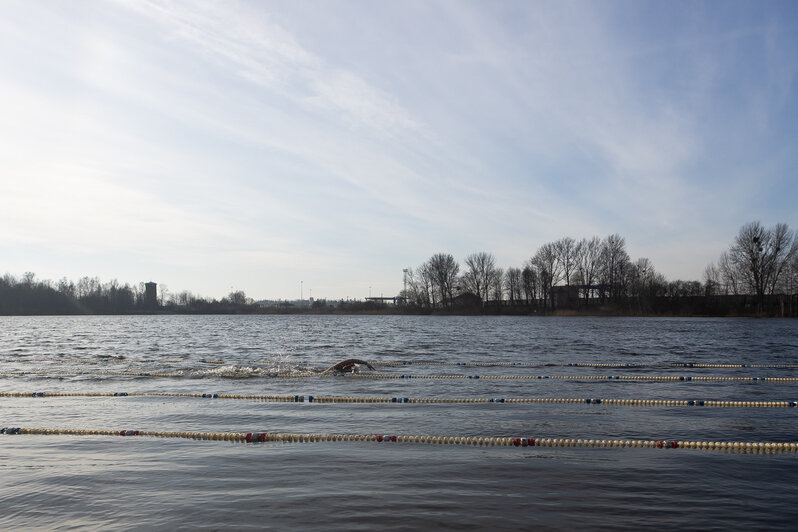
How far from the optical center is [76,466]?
8.48 meters

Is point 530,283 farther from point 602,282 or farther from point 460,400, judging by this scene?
point 460,400

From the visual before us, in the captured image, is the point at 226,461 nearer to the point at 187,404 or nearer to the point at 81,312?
the point at 187,404

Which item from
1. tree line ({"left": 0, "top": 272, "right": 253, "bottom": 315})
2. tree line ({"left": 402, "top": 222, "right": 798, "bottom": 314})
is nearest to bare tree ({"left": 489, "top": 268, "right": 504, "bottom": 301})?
tree line ({"left": 402, "top": 222, "right": 798, "bottom": 314})

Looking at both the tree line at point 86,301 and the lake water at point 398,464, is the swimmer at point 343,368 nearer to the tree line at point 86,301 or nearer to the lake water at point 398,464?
the lake water at point 398,464

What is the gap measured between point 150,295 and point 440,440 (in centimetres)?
17565

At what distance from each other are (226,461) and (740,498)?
24.2ft

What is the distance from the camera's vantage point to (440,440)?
32.8 ft

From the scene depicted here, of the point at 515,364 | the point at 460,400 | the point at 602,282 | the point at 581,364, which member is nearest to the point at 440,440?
the point at 460,400

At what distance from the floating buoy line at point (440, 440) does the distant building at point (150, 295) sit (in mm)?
169544

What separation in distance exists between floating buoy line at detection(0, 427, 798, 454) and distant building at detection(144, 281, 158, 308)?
170m

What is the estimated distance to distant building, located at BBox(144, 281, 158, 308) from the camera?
547 feet

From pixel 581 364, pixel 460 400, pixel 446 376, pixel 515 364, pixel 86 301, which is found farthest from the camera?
pixel 86 301

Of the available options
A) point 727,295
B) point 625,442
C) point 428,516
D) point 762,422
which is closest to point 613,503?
point 428,516

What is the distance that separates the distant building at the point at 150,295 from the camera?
167 meters
